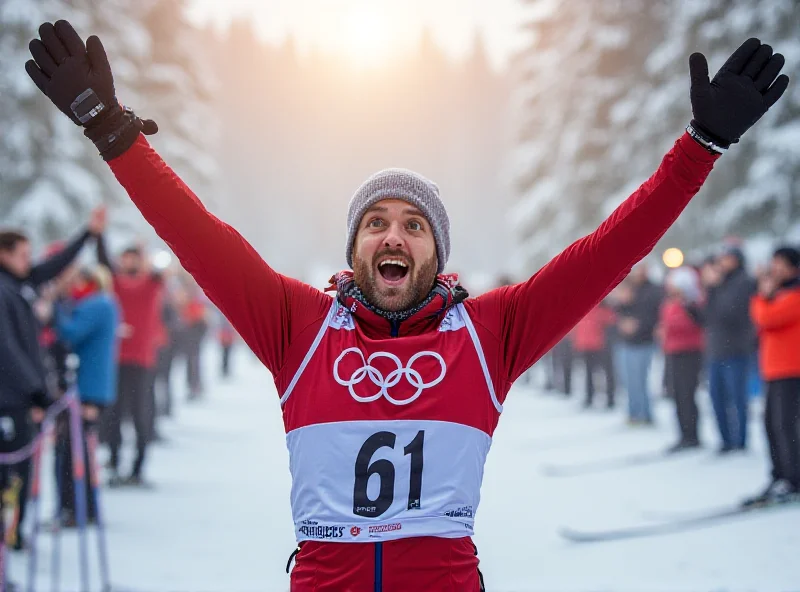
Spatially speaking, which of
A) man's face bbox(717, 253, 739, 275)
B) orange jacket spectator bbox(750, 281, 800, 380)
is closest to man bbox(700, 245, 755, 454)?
man's face bbox(717, 253, 739, 275)

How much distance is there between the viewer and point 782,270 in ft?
24.7

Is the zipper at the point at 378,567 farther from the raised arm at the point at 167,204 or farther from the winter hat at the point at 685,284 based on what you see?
the winter hat at the point at 685,284

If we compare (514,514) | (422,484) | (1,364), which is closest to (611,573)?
(514,514)

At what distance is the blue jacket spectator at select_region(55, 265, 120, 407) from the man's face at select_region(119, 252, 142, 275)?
149 centimetres

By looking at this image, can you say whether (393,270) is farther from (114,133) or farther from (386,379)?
(114,133)

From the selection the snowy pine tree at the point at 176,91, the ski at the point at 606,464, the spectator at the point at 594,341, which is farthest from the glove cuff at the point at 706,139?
the snowy pine tree at the point at 176,91

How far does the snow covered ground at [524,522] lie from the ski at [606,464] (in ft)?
A: 0.59

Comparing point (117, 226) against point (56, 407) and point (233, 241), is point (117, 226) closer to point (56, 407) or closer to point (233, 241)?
point (56, 407)

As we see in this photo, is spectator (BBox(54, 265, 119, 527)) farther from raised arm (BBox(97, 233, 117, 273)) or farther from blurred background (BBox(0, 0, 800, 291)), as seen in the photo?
blurred background (BBox(0, 0, 800, 291))

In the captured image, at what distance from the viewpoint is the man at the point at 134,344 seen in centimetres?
871

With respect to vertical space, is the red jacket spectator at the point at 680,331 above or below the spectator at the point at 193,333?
below

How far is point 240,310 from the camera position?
2322 mm

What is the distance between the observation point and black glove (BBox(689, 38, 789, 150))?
87.4 inches

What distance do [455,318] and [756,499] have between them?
5.56 m
